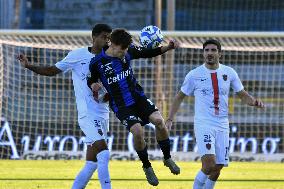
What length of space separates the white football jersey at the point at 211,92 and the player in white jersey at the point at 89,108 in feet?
3.40

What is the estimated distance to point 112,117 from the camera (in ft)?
56.4

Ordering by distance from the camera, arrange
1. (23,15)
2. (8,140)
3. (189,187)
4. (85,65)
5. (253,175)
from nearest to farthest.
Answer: (85,65) < (189,187) < (253,175) < (8,140) < (23,15)

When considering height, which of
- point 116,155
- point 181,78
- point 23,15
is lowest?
point 116,155

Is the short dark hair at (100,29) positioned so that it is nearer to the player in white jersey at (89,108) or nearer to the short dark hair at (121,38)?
the player in white jersey at (89,108)

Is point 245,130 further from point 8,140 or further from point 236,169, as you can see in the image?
point 8,140

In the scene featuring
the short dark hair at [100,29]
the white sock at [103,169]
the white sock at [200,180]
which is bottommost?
the white sock at [200,180]

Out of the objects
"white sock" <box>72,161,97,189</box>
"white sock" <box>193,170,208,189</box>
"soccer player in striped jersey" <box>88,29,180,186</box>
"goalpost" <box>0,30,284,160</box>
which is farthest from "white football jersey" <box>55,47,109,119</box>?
"goalpost" <box>0,30,284,160</box>

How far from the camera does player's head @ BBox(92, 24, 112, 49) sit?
8.73 metres

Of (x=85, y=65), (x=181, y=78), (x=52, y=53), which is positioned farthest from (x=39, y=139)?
(x=85, y=65)

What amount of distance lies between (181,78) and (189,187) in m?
6.89

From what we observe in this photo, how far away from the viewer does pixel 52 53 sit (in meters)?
16.9

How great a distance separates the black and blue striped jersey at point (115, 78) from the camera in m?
8.40

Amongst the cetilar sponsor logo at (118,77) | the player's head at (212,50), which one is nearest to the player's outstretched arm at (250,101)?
the player's head at (212,50)

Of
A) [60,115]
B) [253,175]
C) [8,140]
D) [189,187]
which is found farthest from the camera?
[60,115]
